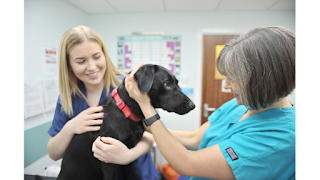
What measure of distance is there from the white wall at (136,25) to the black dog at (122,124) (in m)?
0.21

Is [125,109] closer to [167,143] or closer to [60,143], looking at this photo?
[167,143]

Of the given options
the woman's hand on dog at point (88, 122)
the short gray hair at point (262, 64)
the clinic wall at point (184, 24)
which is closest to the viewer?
the short gray hair at point (262, 64)

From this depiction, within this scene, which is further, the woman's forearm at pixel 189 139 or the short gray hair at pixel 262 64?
the woman's forearm at pixel 189 139

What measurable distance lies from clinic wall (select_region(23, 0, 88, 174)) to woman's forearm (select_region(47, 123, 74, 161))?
66mm

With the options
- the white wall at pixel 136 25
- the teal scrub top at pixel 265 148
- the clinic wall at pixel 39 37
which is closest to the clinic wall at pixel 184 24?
the white wall at pixel 136 25

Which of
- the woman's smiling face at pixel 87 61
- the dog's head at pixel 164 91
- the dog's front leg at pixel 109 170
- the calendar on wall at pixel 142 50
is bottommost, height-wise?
the dog's front leg at pixel 109 170

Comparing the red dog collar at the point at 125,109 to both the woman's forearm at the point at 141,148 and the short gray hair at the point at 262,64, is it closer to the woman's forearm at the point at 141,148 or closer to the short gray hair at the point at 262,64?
the woman's forearm at the point at 141,148

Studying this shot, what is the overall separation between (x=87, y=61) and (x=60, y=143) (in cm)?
37

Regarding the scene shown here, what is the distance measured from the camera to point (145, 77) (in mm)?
470

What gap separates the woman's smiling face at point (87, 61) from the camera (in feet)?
1.76

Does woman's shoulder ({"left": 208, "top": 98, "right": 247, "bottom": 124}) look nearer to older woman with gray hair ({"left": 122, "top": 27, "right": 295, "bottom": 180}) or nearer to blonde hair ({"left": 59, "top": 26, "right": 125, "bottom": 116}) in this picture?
older woman with gray hair ({"left": 122, "top": 27, "right": 295, "bottom": 180})
